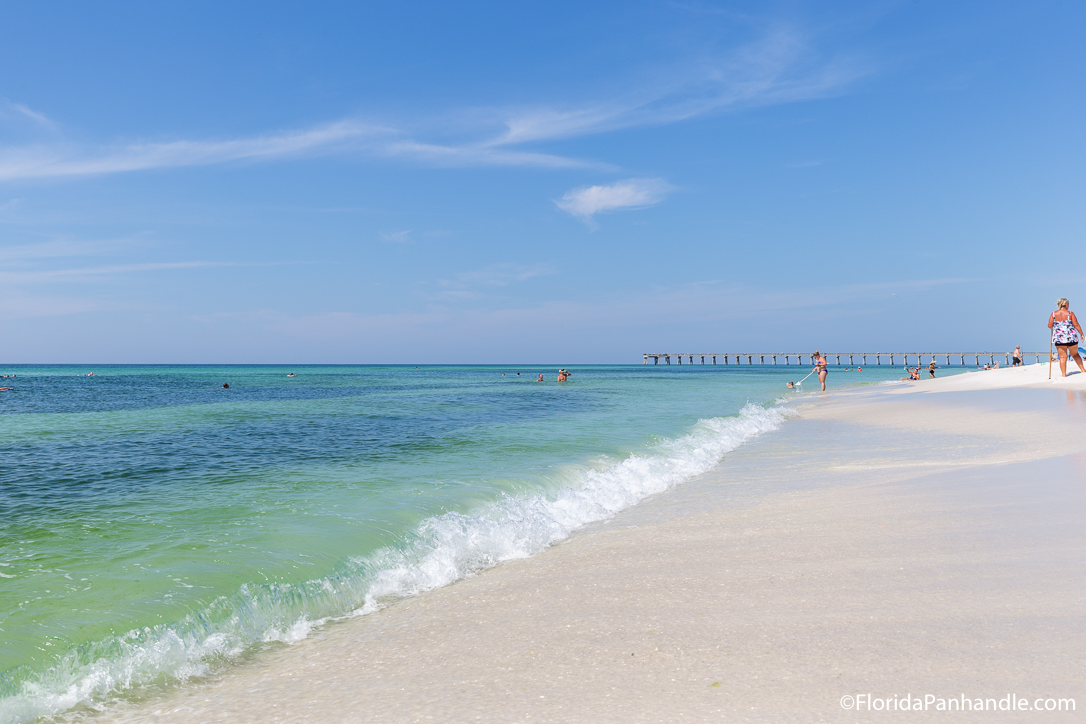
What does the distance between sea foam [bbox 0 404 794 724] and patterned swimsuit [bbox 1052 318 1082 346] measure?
17281 millimetres

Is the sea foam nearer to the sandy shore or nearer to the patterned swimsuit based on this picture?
the sandy shore

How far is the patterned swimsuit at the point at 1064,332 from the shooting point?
19.0 metres

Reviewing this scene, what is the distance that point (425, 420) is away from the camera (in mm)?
20188

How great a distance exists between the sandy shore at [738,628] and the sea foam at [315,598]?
326mm

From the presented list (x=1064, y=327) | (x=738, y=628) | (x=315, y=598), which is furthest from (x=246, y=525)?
(x=1064, y=327)

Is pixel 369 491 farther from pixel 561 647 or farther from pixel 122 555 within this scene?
pixel 561 647

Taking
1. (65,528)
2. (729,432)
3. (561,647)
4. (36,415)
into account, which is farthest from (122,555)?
(36,415)

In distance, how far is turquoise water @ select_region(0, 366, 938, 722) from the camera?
3.98 m

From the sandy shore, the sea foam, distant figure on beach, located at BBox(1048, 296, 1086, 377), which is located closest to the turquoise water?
the sea foam

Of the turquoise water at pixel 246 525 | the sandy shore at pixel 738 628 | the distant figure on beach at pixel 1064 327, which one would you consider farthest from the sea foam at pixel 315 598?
the distant figure on beach at pixel 1064 327

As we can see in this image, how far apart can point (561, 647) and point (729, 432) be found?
43.1ft

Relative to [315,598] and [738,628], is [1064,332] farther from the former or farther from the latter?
[315,598]

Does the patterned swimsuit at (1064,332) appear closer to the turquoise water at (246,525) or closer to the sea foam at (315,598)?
the turquoise water at (246,525)

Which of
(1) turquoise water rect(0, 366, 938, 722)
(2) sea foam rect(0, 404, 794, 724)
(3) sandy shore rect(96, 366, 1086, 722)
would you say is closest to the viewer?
(3) sandy shore rect(96, 366, 1086, 722)
